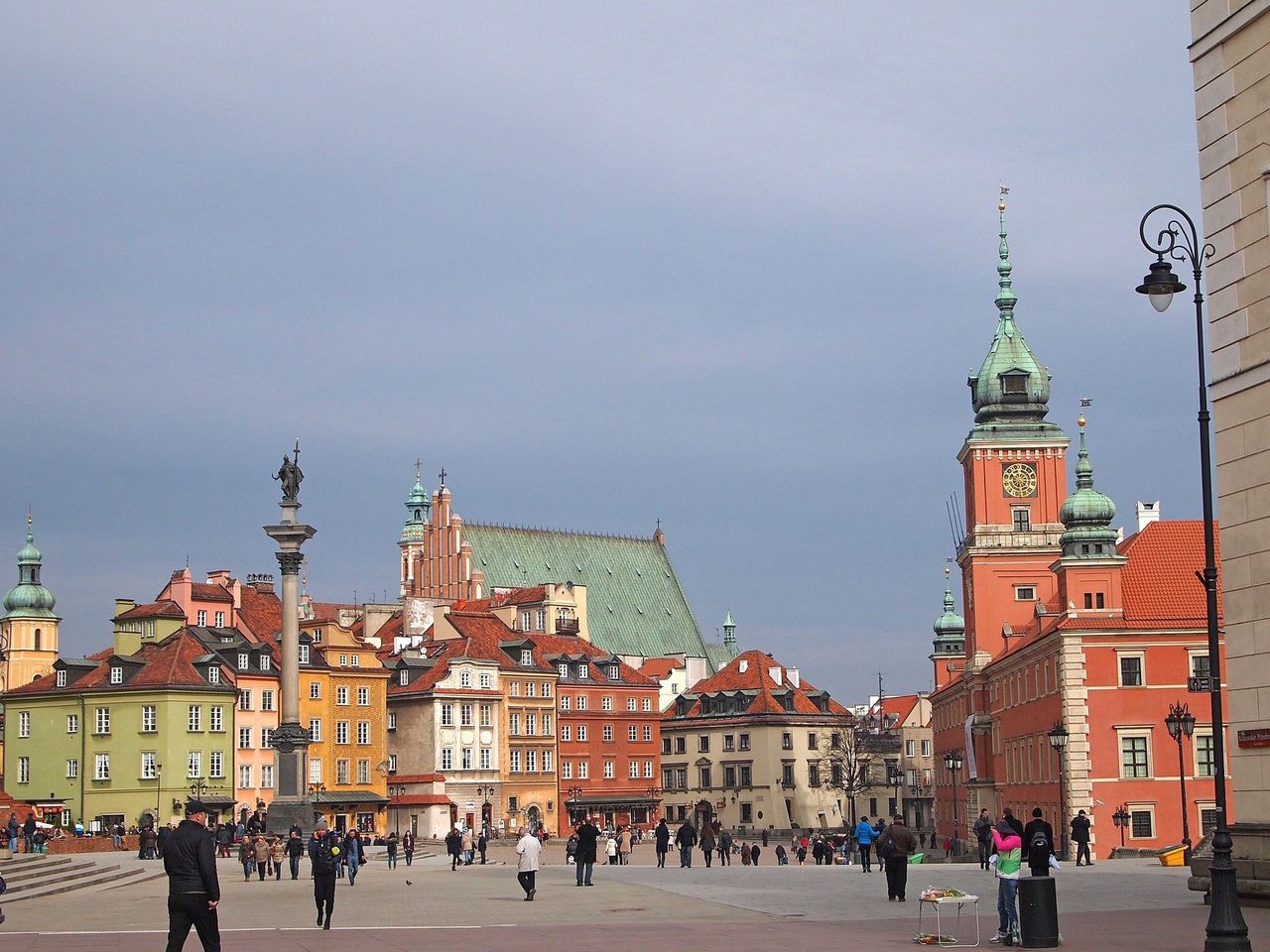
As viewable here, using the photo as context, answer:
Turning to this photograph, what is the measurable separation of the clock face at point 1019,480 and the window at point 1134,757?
3724 cm

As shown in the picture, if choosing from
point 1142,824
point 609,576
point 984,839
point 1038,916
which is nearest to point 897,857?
point 1038,916

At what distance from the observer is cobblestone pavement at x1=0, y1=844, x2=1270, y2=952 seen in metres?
23.0

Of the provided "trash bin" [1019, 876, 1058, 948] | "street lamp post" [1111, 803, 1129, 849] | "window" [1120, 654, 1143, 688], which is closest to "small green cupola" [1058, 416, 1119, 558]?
"window" [1120, 654, 1143, 688]

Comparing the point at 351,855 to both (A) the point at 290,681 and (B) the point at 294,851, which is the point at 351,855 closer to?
(B) the point at 294,851

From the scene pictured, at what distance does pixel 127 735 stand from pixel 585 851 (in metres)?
55.6

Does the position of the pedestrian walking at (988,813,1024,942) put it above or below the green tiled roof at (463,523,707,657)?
below

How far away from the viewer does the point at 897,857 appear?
103ft

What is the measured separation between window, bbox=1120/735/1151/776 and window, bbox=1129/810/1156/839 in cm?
146

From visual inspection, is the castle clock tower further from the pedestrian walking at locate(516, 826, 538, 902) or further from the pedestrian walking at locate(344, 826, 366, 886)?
the pedestrian walking at locate(516, 826, 538, 902)

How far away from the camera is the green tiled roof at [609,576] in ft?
453

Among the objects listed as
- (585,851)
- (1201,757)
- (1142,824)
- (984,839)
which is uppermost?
(1201,757)

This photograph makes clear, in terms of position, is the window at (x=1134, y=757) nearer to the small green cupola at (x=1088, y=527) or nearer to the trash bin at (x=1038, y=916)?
the small green cupola at (x=1088, y=527)

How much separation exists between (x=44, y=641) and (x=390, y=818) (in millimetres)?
58761

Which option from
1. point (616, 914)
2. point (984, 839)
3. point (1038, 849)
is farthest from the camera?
point (984, 839)
